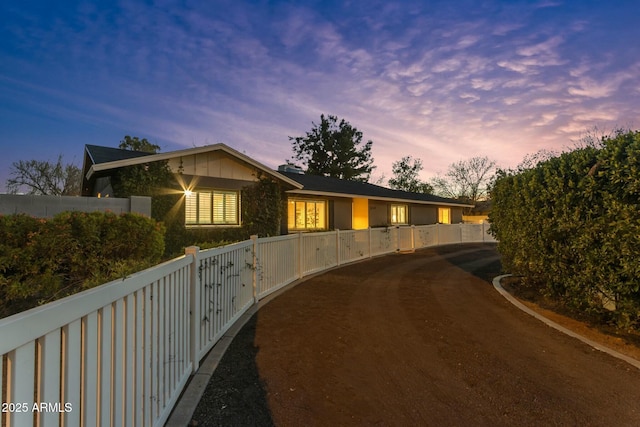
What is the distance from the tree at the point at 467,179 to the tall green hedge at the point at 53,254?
132 feet

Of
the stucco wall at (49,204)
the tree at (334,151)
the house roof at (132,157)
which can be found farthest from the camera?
the tree at (334,151)

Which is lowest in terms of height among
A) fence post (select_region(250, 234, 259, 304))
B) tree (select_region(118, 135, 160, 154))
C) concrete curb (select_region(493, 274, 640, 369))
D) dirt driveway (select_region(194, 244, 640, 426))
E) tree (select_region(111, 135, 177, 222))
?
dirt driveway (select_region(194, 244, 640, 426))

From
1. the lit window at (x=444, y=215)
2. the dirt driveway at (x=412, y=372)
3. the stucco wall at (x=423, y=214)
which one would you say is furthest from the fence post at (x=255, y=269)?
the lit window at (x=444, y=215)

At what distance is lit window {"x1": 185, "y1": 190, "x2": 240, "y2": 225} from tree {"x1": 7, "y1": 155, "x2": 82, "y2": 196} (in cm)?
2115

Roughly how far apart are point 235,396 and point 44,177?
114ft

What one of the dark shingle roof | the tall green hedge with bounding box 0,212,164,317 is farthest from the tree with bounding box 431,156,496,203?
the tall green hedge with bounding box 0,212,164,317

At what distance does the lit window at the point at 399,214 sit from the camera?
21.8 metres

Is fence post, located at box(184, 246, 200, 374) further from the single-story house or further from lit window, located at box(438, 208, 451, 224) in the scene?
lit window, located at box(438, 208, 451, 224)

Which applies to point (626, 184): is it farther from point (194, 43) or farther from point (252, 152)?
point (252, 152)

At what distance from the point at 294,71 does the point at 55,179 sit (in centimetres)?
2730

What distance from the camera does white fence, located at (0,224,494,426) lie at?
1.10 metres

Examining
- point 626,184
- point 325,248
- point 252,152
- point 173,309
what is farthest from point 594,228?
point 252,152

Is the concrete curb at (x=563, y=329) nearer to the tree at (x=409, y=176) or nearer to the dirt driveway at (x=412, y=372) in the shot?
the dirt driveway at (x=412, y=372)

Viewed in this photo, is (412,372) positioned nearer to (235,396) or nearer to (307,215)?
(235,396)
